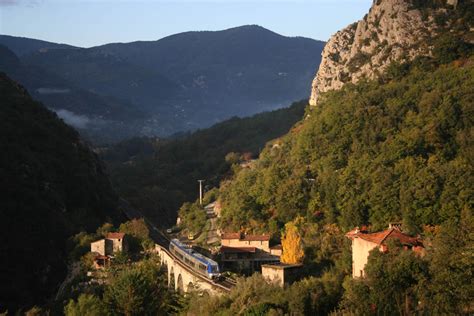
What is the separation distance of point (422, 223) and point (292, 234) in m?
6.83

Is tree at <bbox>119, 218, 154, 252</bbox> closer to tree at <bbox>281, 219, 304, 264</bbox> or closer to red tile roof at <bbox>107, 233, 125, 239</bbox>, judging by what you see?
red tile roof at <bbox>107, 233, 125, 239</bbox>

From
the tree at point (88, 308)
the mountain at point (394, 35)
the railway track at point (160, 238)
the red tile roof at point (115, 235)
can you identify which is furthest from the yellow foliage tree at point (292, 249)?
the mountain at point (394, 35)

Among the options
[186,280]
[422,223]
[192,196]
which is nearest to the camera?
[186,280]

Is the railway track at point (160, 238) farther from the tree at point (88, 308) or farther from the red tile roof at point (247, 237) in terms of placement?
the tree at point (88, 308)

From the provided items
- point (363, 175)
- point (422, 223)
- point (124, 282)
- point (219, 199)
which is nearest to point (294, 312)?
point (124, 282)

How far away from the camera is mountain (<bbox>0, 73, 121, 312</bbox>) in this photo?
5988 centimetres

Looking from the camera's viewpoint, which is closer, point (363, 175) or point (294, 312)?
point (294, 312)

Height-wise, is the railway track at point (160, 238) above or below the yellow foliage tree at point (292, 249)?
below

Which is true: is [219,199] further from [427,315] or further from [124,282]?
[427,315]

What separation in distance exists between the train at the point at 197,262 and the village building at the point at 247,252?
1.81 m

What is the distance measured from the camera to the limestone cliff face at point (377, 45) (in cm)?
7325

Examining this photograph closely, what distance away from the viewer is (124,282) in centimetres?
4144

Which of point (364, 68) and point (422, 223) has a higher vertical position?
point (364, 68)

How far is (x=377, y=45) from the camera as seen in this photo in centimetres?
7562
